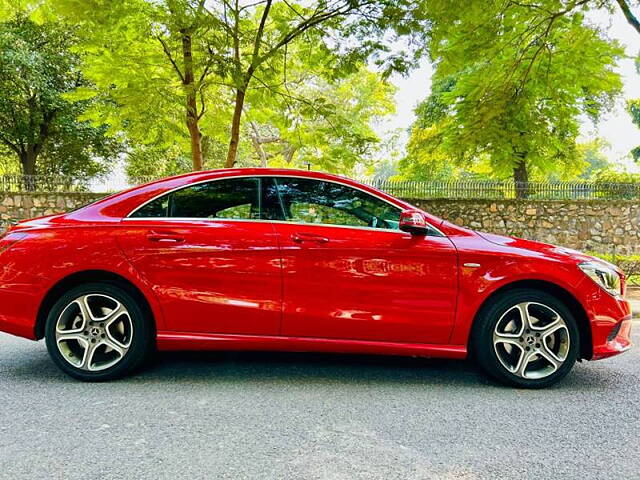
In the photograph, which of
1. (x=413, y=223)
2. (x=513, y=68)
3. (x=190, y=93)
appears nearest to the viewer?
(x=413, y=223)

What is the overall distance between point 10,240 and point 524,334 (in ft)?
13.3

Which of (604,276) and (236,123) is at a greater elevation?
(236,123)

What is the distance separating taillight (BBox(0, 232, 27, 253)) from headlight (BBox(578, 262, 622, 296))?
4362 millimetres

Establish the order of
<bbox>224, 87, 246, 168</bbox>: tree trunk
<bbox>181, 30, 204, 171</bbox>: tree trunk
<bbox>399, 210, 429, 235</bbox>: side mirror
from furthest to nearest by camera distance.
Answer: <bbox>224, 87, 246, 168</bbox>: tree trunk
<bbox>181, 30, 204, 171</bbox>: tree trunk
<bbox>399, 210, 429, 235</bbox>: side mirror

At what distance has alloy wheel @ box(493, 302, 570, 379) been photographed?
3.38 metres

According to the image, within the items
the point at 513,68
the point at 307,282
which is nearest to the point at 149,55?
the point at 513,68

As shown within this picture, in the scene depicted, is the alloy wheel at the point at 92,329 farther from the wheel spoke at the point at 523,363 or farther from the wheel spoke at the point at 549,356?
the wheel spoke at the point at 549,356

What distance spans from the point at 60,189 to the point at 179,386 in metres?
12.0

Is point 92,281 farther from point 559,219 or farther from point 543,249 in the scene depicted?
point 559,219

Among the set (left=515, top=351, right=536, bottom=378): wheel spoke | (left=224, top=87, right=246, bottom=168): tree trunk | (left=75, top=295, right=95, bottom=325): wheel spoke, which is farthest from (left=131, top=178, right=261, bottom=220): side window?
(left=224, top=87, right=246, bottom=168): tree trunk

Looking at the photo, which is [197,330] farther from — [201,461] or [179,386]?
[201,461]

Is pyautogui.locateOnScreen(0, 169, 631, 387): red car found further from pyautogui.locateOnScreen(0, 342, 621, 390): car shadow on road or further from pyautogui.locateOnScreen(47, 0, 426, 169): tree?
pyautogui.locateOnScreen(47, 0, 426, 169): tree

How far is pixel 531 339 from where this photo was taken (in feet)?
11.1

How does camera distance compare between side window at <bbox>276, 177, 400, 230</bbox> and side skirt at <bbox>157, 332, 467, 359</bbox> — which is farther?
side window at <bbox>276, 177, 400, 230</bbox>
